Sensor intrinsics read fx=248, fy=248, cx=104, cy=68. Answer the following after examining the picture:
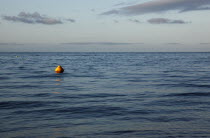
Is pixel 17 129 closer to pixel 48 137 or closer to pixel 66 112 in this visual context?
pixel 48 137

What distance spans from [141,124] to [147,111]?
2126 mm

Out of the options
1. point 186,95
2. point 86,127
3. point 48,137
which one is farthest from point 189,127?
point 186,95

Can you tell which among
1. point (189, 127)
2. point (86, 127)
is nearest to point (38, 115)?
point (86, 127)

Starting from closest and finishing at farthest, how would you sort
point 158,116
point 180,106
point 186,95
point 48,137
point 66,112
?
point 48,137, point 158,116, point 66,112, point 180,106, point 186,95

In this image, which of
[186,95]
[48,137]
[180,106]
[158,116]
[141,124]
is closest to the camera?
[48,137]

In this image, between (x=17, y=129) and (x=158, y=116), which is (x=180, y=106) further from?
(x=17, y=129)

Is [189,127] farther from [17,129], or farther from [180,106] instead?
[17,129]

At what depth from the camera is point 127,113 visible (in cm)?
1050

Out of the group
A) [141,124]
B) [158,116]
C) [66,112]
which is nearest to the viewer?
[141,124]

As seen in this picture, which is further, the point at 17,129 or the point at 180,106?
the point at 180,106

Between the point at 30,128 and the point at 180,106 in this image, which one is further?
the point at 180,106

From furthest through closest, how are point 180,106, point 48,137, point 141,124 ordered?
point 180,106
point 141,124
point 48,137

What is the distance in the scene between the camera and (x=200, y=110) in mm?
11078

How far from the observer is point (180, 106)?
12000mm
